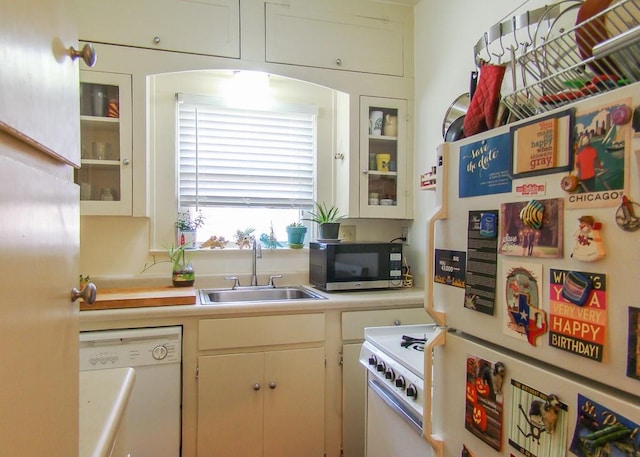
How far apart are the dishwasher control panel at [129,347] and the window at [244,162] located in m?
0.90

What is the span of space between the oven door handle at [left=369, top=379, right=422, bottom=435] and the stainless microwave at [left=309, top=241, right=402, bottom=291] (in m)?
0.89

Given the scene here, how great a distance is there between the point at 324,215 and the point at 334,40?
3.76 feet

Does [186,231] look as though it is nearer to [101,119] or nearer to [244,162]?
[244,162]

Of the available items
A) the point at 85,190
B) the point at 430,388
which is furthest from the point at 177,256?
the point at 430,388

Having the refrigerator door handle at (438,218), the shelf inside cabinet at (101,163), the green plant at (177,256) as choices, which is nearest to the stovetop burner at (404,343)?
the refrigerator door handle at (438,218)

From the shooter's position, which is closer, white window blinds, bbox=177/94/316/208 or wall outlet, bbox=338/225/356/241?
white window blinds, bbox=177/94/316/208

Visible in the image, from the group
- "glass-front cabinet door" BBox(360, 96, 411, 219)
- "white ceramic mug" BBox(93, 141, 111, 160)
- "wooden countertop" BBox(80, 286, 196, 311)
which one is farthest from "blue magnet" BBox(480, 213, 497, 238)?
"white ceramic mug" BBox(93, 141, 111, 160)

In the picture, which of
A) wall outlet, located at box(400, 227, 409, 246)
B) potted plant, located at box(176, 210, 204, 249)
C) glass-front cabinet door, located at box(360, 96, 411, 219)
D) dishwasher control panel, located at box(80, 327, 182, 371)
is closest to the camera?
dishwasher control panel, located at box(80, 327, 182, 371)

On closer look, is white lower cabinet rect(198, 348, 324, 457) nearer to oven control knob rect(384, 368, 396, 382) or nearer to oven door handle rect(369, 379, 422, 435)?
oven door handle rect(369, 379, 422, 435)

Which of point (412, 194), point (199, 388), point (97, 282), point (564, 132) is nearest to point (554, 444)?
point (564, 132)

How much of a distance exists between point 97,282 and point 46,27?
212 cm

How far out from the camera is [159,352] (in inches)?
72.9

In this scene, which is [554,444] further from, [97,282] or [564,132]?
[97,282]

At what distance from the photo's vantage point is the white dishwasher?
5.89 ft
